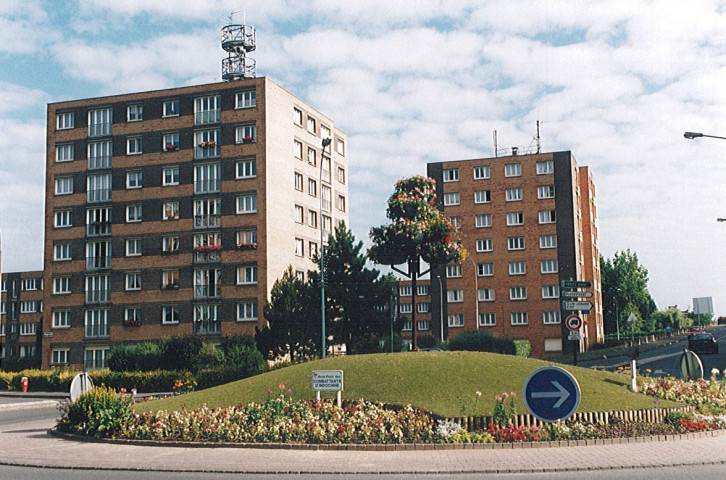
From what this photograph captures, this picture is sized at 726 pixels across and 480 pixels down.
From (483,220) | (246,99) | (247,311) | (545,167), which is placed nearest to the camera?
(247,311)

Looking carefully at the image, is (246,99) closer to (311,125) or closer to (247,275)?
(311,125)

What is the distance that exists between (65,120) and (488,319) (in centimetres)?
4669

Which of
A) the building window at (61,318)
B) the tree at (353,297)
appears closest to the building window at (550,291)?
the tree at (353,297)

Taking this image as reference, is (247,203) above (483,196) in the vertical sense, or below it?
below

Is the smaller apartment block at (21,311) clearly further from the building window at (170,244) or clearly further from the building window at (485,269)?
the building window at (485,269)

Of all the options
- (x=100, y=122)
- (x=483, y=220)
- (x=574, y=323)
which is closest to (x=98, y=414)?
(x=574, y=323)

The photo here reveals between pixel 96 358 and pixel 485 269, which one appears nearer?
pixel 96 358

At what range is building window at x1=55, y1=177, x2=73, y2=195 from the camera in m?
69.5

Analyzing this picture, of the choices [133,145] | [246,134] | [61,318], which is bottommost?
[61,318]

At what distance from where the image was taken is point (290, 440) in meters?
17.6

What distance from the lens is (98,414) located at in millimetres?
19766

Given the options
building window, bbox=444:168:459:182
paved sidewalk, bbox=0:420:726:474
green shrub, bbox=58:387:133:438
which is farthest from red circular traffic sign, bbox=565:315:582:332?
building window, bbox=444:168:459:182

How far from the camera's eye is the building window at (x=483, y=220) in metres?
84.9

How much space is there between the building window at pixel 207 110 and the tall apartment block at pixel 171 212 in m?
0.11
